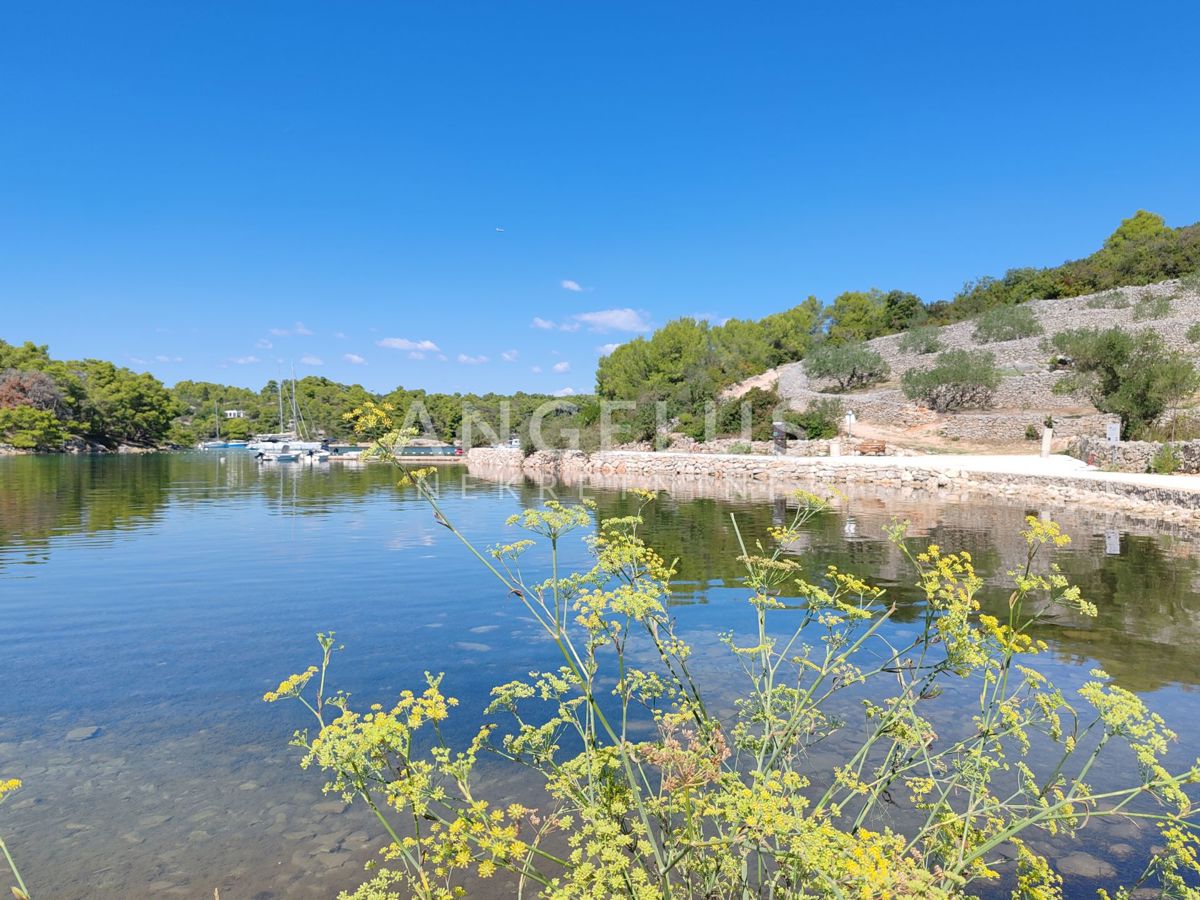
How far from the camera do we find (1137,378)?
23.9 m

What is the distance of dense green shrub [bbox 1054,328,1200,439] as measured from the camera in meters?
23.1

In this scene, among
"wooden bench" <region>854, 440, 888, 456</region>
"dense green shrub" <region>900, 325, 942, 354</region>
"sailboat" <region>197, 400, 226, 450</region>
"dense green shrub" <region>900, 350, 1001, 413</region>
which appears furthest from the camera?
"sailboat" <region>197, 400, 226, 450</region>

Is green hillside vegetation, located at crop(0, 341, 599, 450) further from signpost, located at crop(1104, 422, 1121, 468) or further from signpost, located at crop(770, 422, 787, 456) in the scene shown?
signpost, located at crop(1104, 422, 1121, 468)

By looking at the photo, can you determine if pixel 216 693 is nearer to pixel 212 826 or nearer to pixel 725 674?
pixel 212 826

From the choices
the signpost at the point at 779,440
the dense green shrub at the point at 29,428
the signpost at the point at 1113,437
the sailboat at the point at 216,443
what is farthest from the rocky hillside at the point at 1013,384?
the sailboat at the point at 216,443

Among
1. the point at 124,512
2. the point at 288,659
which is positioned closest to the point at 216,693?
the point at 288,659

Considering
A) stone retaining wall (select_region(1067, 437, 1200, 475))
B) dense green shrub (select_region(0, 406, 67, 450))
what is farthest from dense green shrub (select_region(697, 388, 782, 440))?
dense green shrub (select_region(0, 406, 67, 450))

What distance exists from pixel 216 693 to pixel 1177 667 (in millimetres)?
9685

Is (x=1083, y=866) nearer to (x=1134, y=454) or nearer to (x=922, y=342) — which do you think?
(x=1134, y=454)

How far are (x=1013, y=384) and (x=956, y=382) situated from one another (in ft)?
12.9

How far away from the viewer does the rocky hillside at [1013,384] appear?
116 ft

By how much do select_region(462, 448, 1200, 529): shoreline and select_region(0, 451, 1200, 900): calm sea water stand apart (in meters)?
2.03

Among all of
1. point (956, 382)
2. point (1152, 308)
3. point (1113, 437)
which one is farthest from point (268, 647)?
point (1152, 308)

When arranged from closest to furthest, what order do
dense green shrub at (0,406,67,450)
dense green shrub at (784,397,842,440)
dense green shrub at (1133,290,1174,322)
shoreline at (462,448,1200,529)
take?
1. shoreline at (462,448,1200,529)
2. dense green shrub at (784,397,842,440)
3. dense green shrub at (1133,290,1174,322)
4. dense green shrub at (0,406,67,450)
